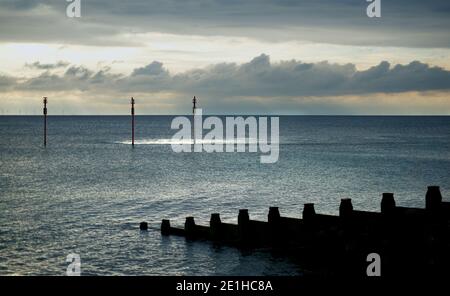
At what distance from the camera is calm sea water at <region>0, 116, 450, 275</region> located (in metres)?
27.6

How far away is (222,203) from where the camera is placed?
45719 mm

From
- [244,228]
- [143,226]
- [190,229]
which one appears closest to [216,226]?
[244,228]

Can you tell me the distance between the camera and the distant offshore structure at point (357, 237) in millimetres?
19844

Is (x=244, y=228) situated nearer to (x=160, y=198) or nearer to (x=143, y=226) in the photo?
(x=143, y=226)

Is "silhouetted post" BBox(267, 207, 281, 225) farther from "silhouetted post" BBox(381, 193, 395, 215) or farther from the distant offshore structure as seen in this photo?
"silhouetted post" BBox(381, 193, 395, 215)

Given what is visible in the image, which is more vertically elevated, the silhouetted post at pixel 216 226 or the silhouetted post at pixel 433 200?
the silhouetted post at pixel 433 200

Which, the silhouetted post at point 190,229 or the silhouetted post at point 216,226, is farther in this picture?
the silhouetted post at point 190,229

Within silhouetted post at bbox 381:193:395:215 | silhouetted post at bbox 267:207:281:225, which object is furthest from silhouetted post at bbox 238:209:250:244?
silhouetted post at bbox 381:193:395:215

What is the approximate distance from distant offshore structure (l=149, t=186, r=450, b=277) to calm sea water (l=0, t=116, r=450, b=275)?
0.82m

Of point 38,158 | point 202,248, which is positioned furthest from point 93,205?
point 38,158

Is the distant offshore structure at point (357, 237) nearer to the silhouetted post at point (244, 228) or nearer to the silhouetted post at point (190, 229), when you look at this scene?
the silhouetted post at point (244, 228)

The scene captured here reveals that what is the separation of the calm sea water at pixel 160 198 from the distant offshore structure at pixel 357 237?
0.82 m

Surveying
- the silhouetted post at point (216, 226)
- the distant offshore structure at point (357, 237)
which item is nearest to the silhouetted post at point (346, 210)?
the distant offshore structure at point (357, 237)

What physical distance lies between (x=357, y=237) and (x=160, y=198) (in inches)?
1151
